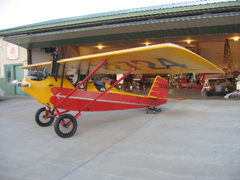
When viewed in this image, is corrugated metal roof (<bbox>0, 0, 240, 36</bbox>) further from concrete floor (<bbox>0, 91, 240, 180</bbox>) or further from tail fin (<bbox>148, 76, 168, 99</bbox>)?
concrete floor (<bbox>0, 91, 240, 180</bbox>)

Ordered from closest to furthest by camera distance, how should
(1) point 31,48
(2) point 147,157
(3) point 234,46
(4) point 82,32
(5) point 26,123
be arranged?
(2) point 147,157 < (5) point 26,123 < (4) point 82,32 < (1) point 31,48 < (3) point 234,46

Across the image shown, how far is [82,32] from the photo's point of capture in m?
11.3

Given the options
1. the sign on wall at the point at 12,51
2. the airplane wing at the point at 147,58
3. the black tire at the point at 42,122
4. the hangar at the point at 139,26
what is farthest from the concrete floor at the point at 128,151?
the sign on wall at the point at 12,51

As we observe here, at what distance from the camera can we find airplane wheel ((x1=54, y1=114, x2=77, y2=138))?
459cm

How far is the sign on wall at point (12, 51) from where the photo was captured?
14734 mm

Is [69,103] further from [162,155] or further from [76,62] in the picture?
[162,155]

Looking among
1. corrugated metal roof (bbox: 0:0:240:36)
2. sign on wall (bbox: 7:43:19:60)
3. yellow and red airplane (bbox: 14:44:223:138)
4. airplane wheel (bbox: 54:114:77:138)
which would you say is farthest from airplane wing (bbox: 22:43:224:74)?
sign on wall (bbox: 7:43:19:60)

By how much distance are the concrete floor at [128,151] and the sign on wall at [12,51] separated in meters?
10.5

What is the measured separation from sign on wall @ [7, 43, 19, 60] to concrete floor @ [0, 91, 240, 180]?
10.5 m

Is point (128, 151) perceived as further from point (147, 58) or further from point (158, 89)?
point (158, 89)

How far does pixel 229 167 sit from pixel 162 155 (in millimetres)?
1045

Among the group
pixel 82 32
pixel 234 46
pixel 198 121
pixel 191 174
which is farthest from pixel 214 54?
pixel 191 174

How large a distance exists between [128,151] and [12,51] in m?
14.6

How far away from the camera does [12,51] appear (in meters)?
14.9
